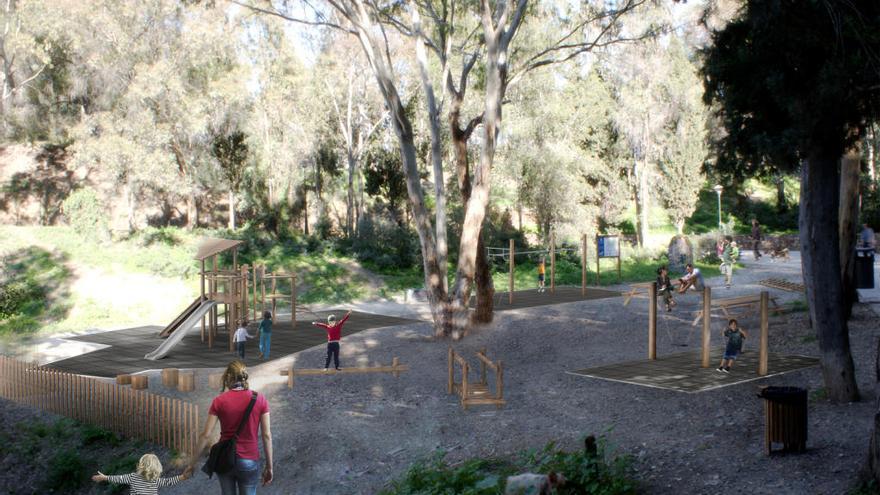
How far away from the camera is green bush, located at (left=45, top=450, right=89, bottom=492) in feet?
41.1

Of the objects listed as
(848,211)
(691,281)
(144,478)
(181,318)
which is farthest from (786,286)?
(144,478)

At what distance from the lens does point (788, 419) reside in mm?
8883

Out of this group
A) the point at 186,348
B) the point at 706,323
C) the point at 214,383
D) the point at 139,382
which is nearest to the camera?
the point at 706,323

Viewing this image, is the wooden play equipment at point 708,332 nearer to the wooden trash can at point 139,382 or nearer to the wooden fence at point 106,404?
the wooden fence at point 106,404

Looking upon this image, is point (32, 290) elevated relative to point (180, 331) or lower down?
elevated

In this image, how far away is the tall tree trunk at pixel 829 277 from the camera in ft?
34.8

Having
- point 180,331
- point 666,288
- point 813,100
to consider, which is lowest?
point 180,331

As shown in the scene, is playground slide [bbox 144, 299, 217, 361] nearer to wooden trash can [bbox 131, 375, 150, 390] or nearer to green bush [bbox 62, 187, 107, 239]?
wooden trash can [bbox 131, 375, 150, 390]

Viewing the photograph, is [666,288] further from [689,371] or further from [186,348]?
[186,348]

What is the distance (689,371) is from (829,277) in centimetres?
406

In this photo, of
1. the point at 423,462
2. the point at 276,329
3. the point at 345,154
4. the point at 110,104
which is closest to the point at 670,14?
the point at 345,154

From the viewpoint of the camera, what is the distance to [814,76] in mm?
10211

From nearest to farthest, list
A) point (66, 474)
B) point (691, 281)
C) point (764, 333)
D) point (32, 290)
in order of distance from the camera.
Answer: point (66, 474) → point (764, 333) → point (691, 281) → point (32, 290)

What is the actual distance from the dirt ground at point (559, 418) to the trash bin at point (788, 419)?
18 cm
